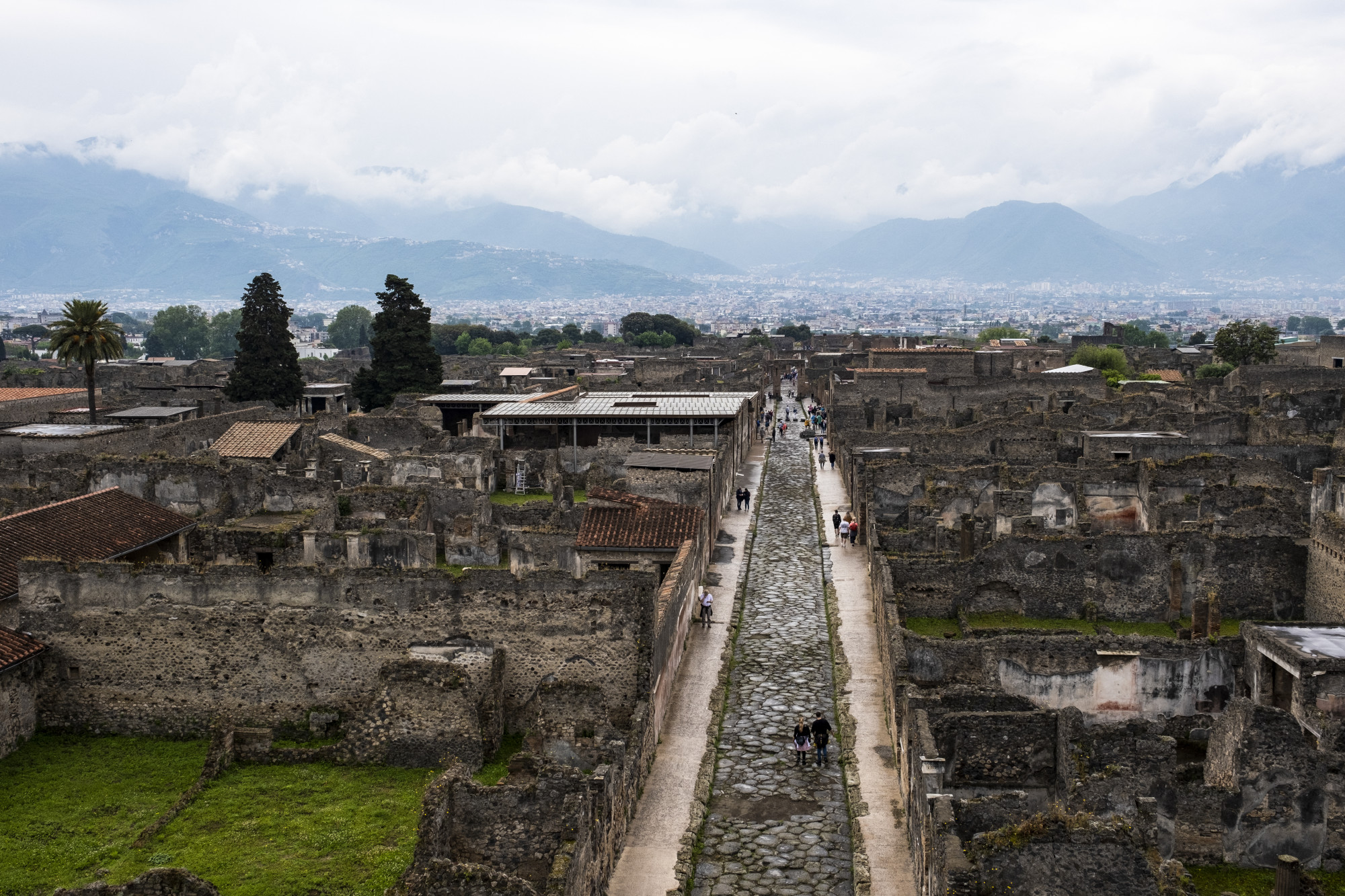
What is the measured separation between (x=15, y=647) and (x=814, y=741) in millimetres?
12491

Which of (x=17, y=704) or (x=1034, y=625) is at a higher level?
(x=1034, y=625)

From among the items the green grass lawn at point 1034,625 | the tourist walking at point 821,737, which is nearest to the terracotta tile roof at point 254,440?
the green grass lawn at point 1034,625

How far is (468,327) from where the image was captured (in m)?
148

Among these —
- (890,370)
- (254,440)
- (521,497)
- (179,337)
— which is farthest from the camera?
(179,337)

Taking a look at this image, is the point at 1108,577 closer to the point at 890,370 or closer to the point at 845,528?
the point at 845,528

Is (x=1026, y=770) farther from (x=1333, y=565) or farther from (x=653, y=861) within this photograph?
(x=1333, y=565)

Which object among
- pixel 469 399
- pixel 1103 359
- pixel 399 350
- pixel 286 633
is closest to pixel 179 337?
pixel 399 350

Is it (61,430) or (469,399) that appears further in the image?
(469,399)

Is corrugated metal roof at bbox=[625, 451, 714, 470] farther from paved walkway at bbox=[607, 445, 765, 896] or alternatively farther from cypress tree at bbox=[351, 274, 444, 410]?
cypress tree at bbox=[351, 274, 444, 410]

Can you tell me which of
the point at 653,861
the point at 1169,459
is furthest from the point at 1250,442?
the point at 653,861

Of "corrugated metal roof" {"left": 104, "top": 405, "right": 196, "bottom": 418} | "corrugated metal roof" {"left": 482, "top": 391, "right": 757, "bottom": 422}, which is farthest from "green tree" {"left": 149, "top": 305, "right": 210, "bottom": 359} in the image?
"corrugated metal roof" {"left": 482, "top": 391, "right": 757, "bottom": 422}

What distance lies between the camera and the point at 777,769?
17.5 meters

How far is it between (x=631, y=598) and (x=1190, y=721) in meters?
8.88

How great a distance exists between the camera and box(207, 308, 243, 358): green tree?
492 ft
